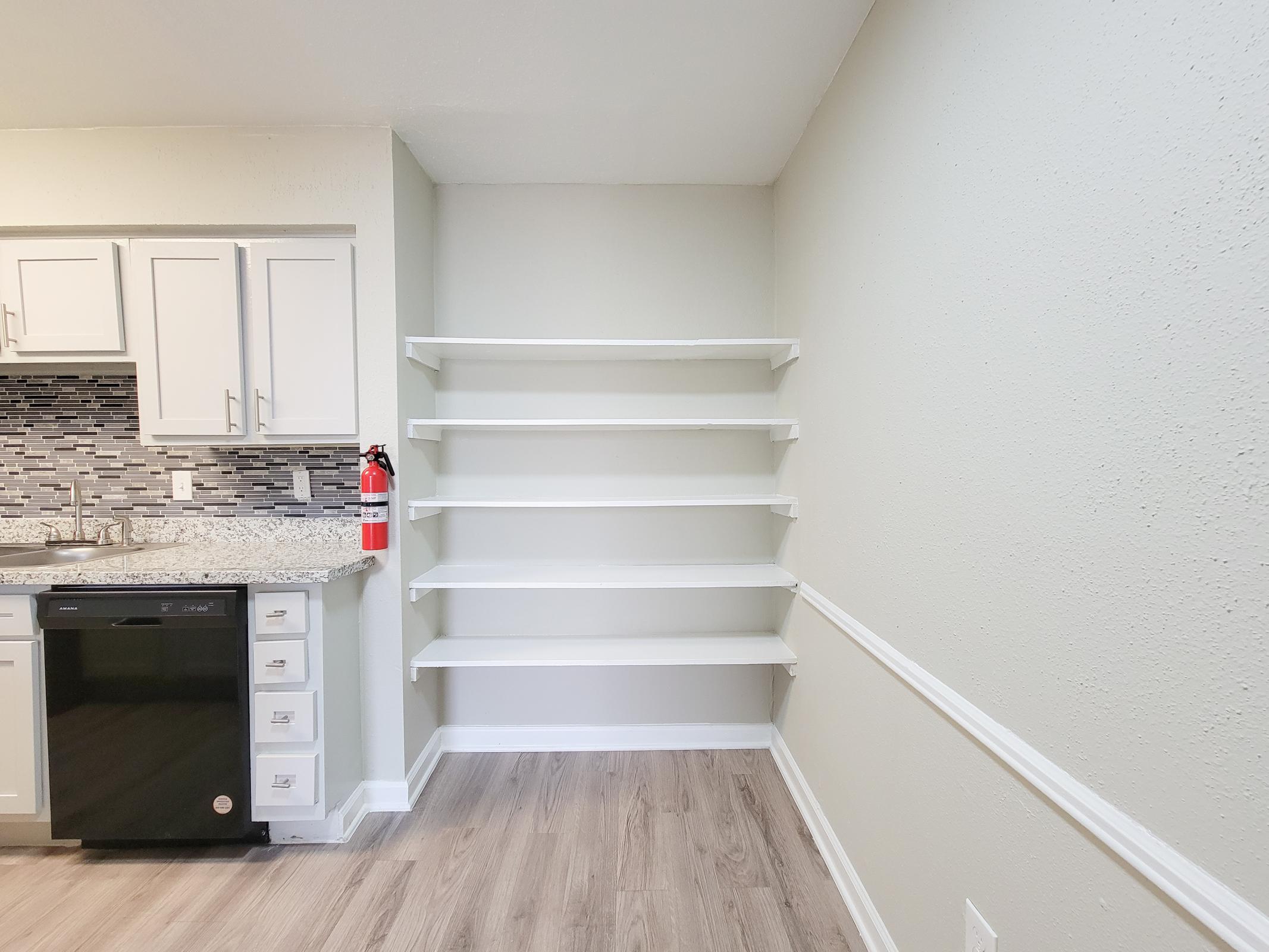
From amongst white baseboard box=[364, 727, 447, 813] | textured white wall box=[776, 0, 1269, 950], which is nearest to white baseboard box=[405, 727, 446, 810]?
white baseboard box=[364, 727, 447, 813]

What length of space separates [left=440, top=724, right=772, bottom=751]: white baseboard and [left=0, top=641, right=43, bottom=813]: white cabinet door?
135 cm

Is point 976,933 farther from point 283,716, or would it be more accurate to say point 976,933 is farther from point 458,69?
point 458,69

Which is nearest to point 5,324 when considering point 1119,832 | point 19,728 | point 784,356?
point 19,728

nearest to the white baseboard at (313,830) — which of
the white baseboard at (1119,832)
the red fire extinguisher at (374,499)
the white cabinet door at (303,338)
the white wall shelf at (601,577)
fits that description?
the white wall shelf at (601,577)

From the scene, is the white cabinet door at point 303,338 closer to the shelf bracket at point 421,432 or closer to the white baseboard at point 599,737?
the shelf bracket at point 421,432

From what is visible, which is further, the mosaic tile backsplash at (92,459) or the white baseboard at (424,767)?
the mosaic tile backsplash at (92,459)

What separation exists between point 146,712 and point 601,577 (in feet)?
5.26

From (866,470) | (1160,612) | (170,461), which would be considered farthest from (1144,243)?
(170,461)

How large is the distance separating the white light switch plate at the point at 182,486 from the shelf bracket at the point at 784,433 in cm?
252

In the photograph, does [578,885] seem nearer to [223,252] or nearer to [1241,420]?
[1241,420]

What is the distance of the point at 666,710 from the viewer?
2.57 metres

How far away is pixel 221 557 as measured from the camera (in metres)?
2.03

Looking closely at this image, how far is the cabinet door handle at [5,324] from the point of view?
6.76 ft

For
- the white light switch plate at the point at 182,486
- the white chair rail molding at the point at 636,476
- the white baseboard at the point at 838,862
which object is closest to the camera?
the white chair rail molding at the point at 636,476
